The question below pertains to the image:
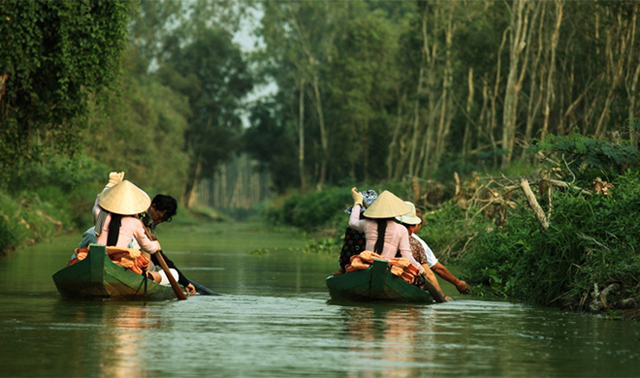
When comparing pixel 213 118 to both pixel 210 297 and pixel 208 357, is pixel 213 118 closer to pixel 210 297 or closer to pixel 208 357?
pixel 210 297

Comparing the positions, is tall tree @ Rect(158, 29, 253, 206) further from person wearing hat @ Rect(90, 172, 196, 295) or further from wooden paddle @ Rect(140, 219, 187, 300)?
person wearing hat @ Rect(90, 172, 196, 295)

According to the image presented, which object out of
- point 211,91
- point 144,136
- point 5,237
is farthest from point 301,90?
point 5,237

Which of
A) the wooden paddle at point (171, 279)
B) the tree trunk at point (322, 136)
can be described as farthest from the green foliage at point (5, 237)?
the tree trunk at point (322, 136)

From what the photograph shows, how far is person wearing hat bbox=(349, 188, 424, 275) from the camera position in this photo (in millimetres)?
13477

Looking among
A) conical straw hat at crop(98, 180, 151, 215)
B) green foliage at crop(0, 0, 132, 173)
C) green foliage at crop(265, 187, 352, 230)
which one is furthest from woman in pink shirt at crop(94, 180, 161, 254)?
green foliage at crop(265, 187, 352, 230)

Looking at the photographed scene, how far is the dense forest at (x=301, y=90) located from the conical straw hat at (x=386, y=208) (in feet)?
14.2

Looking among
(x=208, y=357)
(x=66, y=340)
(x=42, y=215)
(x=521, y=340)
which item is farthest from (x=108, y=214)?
(x=42, y=215)

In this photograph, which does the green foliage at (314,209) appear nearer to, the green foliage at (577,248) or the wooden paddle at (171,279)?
the green foliage at (577,248)

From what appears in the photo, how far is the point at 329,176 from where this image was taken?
66250mm

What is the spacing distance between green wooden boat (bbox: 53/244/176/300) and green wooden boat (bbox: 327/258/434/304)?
8.57 ft

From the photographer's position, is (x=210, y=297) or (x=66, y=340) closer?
(x=66, y=340)

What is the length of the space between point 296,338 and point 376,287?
3.68 m

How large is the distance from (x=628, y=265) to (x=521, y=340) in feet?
9.13

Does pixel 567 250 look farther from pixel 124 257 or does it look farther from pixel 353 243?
pixel 124 257
